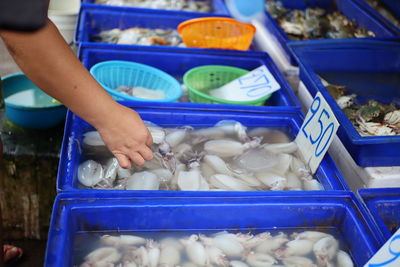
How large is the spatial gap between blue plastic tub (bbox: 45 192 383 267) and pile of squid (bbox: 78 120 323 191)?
20 centimetres

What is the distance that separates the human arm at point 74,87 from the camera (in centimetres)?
115

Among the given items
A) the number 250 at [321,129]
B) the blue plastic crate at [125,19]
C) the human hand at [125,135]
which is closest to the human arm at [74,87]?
the human hand at [125,135]

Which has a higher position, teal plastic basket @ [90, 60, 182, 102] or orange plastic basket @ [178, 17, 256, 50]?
orange plastic basket @ [178, 17, 256, 50]

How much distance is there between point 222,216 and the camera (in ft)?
5.48

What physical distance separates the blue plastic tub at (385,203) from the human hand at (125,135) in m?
0.85

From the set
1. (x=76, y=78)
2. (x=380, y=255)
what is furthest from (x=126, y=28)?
(x=380, y=255)

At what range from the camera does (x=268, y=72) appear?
101 inches

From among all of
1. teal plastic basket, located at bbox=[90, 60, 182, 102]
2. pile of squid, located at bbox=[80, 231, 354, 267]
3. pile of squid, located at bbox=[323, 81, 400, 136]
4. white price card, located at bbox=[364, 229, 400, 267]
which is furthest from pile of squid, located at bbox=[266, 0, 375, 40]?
white price card, located at bbox=[364, 229, 400, 267]

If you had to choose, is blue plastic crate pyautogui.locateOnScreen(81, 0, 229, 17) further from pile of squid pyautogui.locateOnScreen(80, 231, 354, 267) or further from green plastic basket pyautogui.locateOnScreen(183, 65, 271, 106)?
pile of squid pyautogui.locateOnScreen(80, 231, 354, 267)

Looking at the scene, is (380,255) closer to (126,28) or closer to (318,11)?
(126,28)

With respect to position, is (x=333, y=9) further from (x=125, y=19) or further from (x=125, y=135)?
(x=125, y=135)

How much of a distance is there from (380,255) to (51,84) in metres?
1.09

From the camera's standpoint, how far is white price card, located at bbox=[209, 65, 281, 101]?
8.00 ft

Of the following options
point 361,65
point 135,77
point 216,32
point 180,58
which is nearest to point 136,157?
point 135,77
